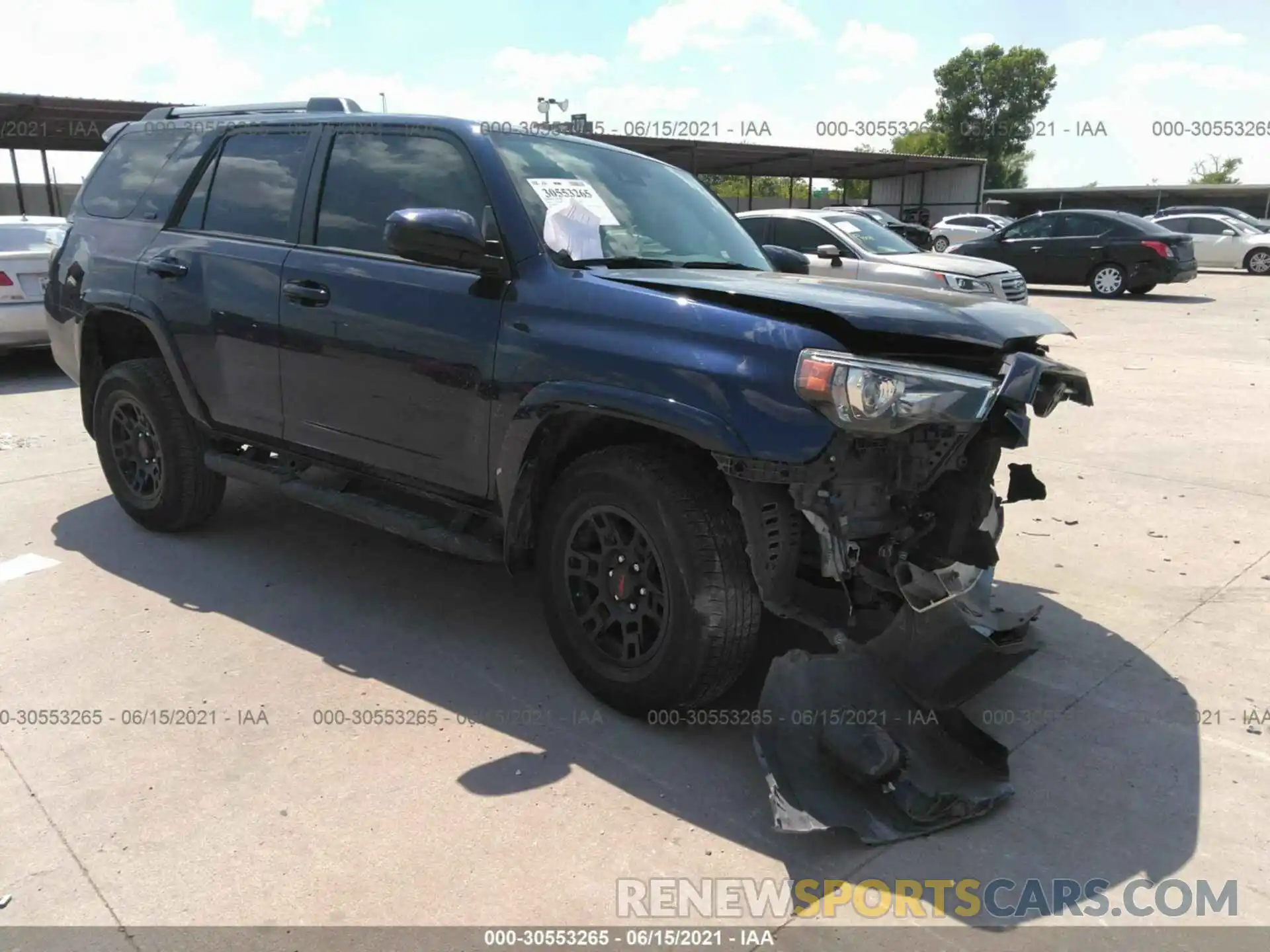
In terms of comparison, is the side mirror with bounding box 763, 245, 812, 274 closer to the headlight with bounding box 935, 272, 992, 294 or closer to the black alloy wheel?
the black alloy wheel

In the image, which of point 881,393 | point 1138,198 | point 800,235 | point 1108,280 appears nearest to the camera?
point 881,393

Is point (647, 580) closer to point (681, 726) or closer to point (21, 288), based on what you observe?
point (681, 726)

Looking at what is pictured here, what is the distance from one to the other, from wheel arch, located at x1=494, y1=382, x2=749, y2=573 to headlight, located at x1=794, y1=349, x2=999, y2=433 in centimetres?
30

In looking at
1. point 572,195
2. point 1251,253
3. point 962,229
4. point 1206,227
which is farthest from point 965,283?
point 962,229

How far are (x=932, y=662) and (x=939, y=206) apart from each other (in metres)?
42.1

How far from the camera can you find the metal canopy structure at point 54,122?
18609mm

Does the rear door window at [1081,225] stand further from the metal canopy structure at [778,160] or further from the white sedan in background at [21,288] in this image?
the white sedan in background at [21,288]

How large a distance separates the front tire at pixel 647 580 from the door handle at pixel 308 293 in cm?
140

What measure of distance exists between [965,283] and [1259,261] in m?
17.6

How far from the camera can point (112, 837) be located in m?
2.77

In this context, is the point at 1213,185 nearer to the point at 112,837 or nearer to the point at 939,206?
the point at 939,206

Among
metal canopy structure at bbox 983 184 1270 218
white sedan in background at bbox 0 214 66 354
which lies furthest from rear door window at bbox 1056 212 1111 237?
metal canopy structure at bbox 983 184 1270 218

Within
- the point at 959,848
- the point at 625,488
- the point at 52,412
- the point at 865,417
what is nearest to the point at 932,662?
the point at 959,848

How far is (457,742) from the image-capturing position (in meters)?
3.27
